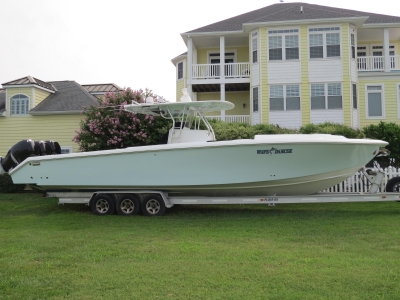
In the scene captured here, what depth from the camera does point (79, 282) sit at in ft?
14.4

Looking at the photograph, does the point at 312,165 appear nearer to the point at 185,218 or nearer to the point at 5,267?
the point at 185,218

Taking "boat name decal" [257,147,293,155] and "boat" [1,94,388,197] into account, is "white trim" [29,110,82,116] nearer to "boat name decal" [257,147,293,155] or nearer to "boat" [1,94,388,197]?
"boat" [1,94,388,197]

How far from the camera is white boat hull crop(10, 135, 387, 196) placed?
26.9ft

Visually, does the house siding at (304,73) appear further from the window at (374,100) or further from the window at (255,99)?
the window at (374,100)

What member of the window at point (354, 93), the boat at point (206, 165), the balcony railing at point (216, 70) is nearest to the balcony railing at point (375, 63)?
the window at point (354, 93)

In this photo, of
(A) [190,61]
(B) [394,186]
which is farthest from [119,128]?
(A) [190,61]

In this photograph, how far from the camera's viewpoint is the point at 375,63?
70.6 feet

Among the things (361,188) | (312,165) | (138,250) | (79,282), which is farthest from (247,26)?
(79,282)

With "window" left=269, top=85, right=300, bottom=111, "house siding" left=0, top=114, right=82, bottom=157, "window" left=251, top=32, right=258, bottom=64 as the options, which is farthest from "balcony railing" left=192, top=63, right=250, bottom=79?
"house siding" left=0, top=114, right=82, bottom=157

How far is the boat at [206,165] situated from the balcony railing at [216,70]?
12.7m

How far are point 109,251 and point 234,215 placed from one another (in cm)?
378

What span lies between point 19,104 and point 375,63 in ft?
61.6

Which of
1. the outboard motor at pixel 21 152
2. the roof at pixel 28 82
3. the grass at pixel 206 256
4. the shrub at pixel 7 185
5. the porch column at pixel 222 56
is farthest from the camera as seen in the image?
the porch column at pixel 222 56

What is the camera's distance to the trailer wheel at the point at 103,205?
925 cm
